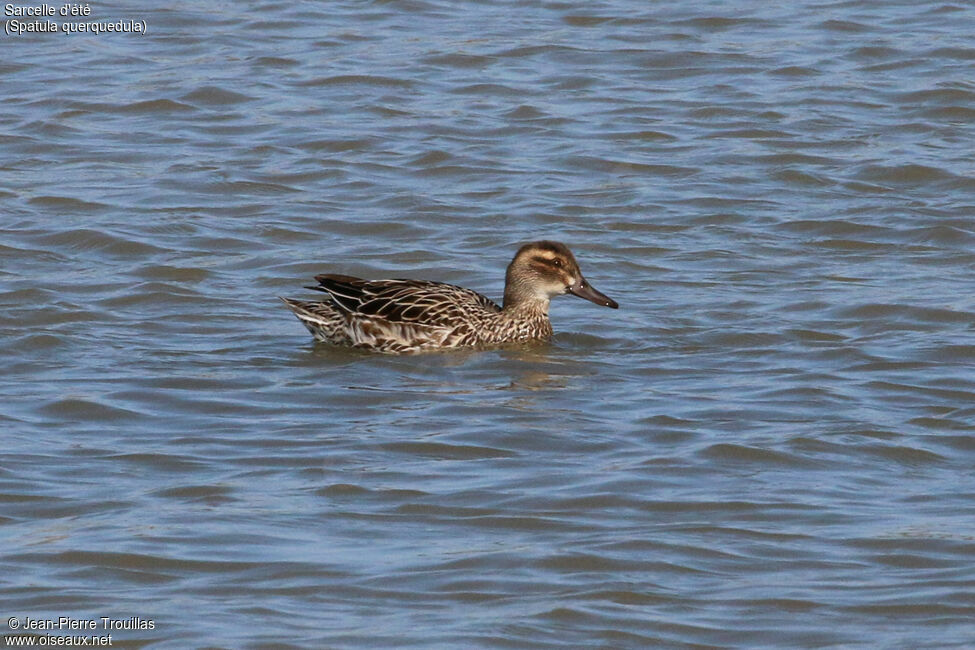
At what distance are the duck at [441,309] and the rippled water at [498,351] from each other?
0.18 m

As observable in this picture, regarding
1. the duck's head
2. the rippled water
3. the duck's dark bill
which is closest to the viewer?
the rippled water

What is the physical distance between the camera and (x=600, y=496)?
27.5 feet

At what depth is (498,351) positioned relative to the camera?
11.6 meters

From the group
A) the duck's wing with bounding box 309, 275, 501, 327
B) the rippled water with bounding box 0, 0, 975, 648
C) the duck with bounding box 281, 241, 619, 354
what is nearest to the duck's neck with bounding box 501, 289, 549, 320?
the duck with bounding box 281, 241, 619, 354

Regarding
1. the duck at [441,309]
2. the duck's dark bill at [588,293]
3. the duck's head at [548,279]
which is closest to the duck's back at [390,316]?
the duck at [441,309]

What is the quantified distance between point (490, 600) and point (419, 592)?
0.85 feet

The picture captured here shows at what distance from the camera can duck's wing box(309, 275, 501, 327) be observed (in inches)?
446

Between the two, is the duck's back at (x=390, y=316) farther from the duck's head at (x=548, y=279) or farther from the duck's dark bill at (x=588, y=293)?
the duck's dark bill at (x=588, y=293)

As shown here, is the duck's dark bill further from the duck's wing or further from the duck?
the duck's wing

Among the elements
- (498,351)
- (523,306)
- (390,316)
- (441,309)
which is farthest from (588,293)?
(390,316)

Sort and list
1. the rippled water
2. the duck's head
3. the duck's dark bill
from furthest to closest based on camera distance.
A: the duck's head
the duck's dark bill
the rippled water

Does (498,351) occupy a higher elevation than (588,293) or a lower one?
lower

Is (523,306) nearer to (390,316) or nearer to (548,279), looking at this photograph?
(548,279)

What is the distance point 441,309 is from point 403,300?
224 mm
